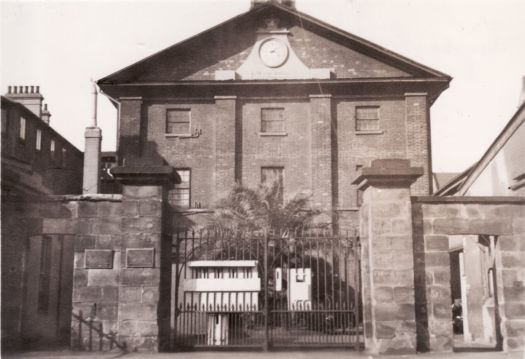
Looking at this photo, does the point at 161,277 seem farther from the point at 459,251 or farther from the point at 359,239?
the point at 459,251

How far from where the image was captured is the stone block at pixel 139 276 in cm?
1061

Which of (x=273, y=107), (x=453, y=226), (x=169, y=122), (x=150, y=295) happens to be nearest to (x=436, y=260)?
(x=453, y=226)

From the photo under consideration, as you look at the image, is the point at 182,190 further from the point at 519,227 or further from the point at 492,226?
the point at 519,227

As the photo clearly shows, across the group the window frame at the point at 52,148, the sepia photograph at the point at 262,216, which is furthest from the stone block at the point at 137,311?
the window frame at the point at 52,148

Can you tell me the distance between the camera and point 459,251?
18734 millimetres

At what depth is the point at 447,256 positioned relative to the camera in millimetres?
10727

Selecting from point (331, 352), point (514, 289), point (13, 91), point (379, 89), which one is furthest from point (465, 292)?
point (13, 91)

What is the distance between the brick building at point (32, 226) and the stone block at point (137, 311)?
2.32m

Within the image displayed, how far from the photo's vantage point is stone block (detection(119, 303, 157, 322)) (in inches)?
415

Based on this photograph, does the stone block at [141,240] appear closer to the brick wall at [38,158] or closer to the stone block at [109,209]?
the stone block at [109,209]

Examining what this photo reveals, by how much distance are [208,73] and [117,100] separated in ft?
12.9

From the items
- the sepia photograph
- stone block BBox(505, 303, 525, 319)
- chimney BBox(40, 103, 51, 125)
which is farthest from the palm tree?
chimney BBox(40, 103, 51, 125)

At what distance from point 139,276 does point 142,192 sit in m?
1.54

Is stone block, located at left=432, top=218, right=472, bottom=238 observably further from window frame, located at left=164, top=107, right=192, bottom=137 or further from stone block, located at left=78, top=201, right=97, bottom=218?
window frame, located at left=164, top=107, right=192, bottom=137
